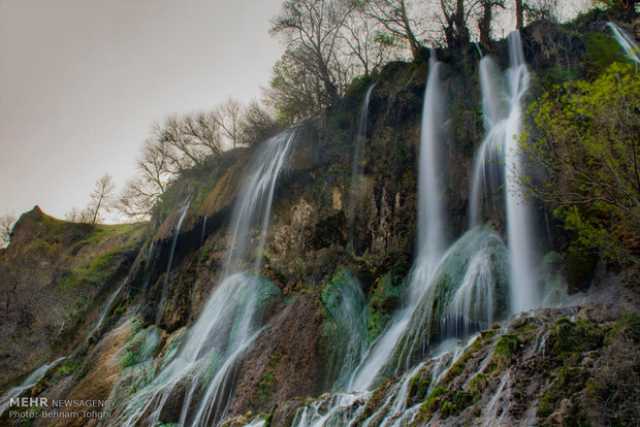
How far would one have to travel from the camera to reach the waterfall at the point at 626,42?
46.3 ft

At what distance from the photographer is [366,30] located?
81.0 feet

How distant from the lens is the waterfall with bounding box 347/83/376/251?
16.5 metres

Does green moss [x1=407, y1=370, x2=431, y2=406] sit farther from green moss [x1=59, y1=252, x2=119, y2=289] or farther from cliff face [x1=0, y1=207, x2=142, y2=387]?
green moss [x1=59, y1=252, x2=119, y2=289]

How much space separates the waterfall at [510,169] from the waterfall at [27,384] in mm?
20081

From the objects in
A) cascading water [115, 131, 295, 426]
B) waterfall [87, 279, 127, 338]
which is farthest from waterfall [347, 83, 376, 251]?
waterfall [87, 279, 127, 338]

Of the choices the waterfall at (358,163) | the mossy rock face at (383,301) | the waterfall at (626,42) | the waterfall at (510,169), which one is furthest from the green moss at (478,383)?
the waterfall at (626,42)

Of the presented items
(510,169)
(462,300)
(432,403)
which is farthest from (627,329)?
(462,300)

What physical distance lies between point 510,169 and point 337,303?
6.36 metres

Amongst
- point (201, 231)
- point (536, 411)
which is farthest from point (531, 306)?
point (201, 231)

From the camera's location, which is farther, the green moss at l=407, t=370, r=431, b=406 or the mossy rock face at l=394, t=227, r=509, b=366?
the mossy rock face at l=394, t=227, r=509, b=366

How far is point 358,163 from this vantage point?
17719mm

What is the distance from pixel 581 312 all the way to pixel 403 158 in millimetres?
10085

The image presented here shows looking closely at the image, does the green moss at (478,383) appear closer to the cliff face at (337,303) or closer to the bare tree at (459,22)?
the cliff face at (337,303)

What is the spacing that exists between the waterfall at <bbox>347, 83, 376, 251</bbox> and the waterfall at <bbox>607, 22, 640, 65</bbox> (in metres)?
8.49
